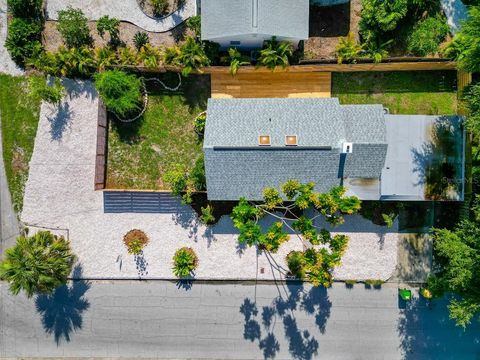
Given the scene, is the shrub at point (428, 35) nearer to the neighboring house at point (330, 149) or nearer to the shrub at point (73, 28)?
the neighboring house at point (330, 149)

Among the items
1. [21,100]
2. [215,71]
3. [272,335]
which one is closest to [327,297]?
[272,335]

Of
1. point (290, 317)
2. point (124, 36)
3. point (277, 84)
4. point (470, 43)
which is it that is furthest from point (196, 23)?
point (290, 317)

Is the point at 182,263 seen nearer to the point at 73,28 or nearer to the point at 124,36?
the point at 124,36

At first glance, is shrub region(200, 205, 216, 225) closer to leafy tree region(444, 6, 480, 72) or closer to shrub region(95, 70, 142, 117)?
shrub region(95, 70, 142, 117)

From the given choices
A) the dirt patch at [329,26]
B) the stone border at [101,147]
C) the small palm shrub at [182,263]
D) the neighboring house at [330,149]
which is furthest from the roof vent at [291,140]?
the stone border at [101,147]

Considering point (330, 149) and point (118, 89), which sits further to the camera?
point (118, 89)
